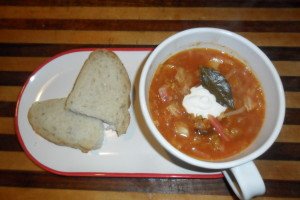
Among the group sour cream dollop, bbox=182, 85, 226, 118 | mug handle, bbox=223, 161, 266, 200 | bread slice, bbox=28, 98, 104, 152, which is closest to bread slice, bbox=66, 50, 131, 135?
bread slice, bbox=28, 98, 104, 152

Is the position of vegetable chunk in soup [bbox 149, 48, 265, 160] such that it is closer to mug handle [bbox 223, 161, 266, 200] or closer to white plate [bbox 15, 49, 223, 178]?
mug handle [bbox 223, 161, 266, 200]

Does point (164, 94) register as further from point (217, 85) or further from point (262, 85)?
point (262, 85)

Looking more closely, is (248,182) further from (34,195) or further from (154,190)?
(34,195)

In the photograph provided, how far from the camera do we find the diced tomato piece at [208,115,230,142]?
1.52 metres

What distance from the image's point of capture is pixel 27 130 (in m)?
1.85

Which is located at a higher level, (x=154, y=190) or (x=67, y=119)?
(x=67, y=119)

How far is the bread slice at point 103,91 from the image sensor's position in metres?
1.76

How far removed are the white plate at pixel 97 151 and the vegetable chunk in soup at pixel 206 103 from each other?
0.30 m

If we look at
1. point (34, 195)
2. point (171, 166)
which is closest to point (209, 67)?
point (171, 166)

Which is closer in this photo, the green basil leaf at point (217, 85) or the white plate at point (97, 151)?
the green basil leaf at point (217, 85)

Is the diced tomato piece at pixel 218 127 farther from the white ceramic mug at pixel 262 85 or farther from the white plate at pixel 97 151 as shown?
the white plate at pixel 97 151

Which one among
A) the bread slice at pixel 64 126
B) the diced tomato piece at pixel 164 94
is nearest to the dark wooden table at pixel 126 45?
the bread slice at pixel 64 126

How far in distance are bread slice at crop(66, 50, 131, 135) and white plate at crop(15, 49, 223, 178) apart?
0.28ft

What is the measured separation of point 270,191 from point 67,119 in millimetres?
1157
